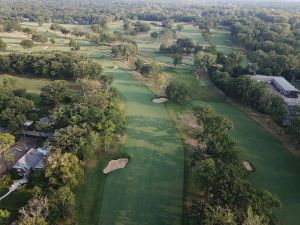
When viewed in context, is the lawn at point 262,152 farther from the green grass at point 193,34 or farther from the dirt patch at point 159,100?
the green grass at point 193,34

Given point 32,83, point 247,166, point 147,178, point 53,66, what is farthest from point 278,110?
point 32,83

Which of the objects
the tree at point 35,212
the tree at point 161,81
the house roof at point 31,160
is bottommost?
the house roof at point 31,160

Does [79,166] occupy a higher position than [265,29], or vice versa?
[265,29]

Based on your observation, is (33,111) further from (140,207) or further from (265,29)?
(265,29)

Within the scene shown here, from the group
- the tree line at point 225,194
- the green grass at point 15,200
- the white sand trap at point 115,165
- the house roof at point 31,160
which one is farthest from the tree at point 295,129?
the green grass at point 15,200

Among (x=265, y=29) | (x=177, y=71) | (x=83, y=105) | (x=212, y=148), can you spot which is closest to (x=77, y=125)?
(x=83, y=105)

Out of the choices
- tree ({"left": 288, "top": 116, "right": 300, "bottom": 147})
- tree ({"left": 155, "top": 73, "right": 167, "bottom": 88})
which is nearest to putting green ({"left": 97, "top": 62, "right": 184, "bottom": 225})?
tree ({"left": 155, "top": 73, "right": 167, "bottom": 88})
